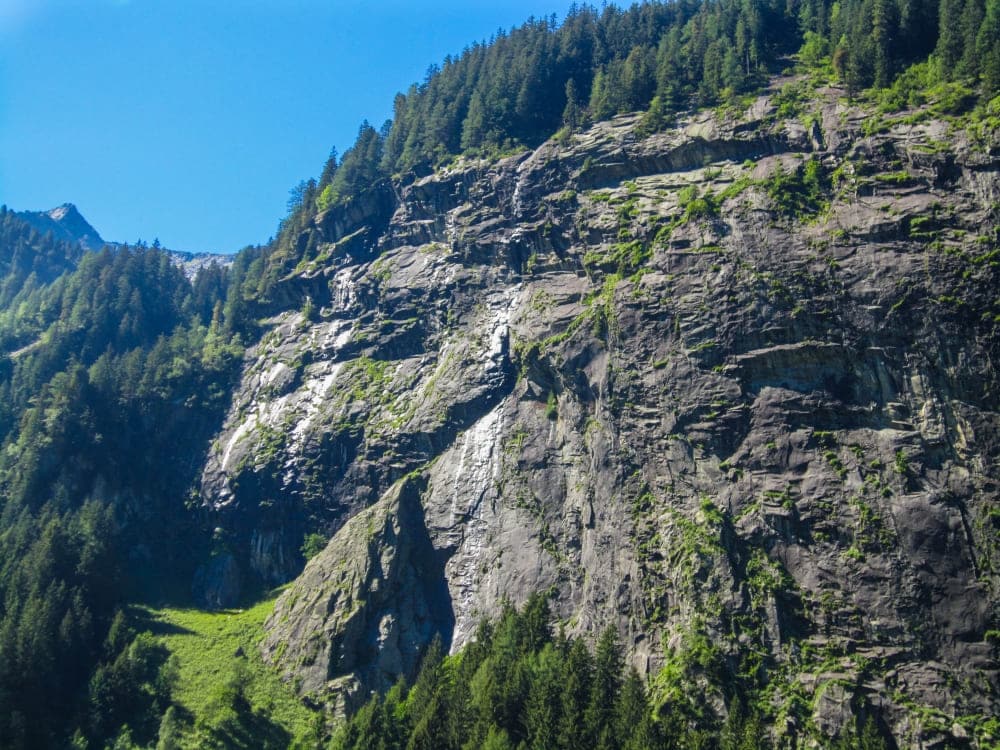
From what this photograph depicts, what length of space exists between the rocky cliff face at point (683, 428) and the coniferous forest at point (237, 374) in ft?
12.5

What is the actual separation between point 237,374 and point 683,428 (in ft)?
176

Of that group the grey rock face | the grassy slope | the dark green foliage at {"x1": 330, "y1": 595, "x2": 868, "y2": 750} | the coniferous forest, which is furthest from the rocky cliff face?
the coniferous forest

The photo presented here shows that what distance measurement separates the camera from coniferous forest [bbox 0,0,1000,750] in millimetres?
40438

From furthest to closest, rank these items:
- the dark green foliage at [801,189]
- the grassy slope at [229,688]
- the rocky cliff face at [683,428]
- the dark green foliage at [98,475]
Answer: the dark green foliage at [98,475] < the dark green foliage at [801,189] < the grassy slope at [229,688] < the rocky cliff face at [683,428]

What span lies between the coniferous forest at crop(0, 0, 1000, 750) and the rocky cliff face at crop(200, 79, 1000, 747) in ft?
12.5

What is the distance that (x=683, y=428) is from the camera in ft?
155

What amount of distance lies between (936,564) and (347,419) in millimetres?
46408

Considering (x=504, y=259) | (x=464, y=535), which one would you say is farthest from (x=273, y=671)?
(x=504, y=259)

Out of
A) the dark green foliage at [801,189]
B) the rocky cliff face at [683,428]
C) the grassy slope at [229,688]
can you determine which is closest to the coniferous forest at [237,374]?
the grassy slope at [229,688]

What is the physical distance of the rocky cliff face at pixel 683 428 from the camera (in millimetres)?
38156

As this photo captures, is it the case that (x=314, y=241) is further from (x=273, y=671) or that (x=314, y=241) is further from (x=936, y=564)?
(x=936, y=564)

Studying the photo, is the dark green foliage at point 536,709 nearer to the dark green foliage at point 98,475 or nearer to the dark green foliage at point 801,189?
the dark green foliage at point 98,475

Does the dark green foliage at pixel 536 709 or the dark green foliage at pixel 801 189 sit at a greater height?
the dark green foliage at pixel 801 189

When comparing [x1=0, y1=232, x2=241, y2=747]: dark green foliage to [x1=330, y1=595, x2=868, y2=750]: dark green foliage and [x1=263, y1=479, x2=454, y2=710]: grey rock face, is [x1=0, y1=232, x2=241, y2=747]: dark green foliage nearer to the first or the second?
[x1=263, y1=479, x2=454, y2=710]: grey rock face
